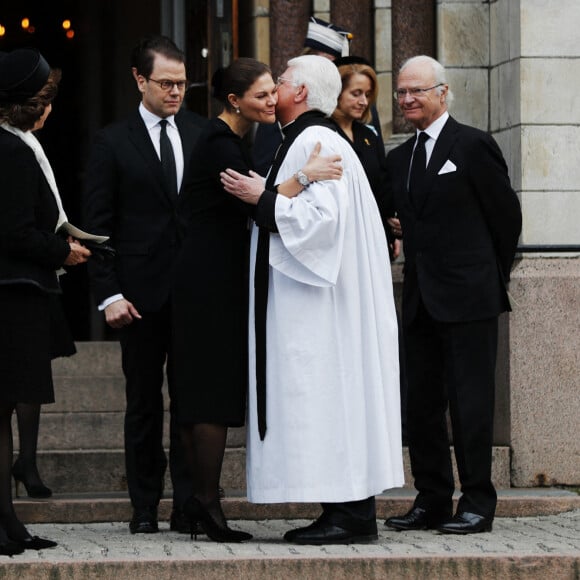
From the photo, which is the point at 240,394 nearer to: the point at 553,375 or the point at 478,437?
the point at 478,437

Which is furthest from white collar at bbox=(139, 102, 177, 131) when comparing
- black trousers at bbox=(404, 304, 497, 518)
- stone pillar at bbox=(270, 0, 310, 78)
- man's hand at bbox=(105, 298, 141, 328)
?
stone pillar at bbox=(270, 0, 310, 78)

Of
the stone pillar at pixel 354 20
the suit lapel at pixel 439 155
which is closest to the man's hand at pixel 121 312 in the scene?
the suit lapel at pixel 439 155

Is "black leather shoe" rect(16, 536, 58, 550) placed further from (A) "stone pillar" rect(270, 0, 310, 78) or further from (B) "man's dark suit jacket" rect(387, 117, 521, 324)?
(A) "stone pillar" rect(270, 0, 310, 78)

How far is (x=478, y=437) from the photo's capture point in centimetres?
746

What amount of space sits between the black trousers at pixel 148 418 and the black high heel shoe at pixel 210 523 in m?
0.44

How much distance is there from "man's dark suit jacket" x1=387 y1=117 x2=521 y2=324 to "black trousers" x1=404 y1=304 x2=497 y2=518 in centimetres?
9

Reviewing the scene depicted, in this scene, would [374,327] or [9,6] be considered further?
[9,6]

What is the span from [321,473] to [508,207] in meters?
1.48

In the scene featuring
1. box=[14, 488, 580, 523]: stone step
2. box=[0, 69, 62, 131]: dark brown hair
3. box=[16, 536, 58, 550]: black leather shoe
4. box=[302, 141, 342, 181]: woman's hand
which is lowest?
box=[14, 488, 580, 523]: stone step

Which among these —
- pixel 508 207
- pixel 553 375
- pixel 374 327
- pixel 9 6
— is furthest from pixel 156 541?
pixel 9 6

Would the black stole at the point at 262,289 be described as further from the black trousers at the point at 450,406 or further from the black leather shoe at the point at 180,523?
the black trousers at the point at 450,406

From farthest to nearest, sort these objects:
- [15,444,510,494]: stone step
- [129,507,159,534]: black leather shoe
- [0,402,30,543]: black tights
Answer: [15,444,510,494]: stone step → [129,507,159,534]: black leather shoe → [0,402,30,543]: black tights

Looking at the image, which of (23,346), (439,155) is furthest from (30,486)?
(439,155)

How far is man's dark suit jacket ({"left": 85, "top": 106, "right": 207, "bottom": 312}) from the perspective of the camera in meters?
7.46
